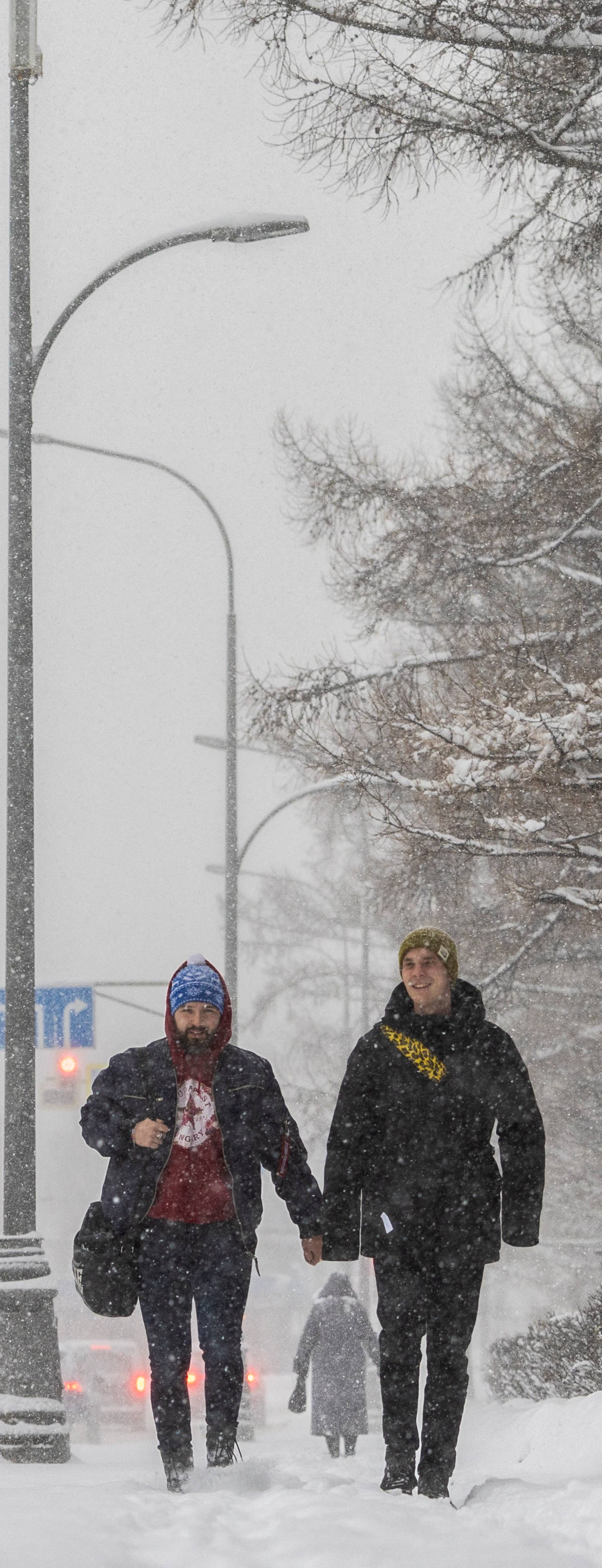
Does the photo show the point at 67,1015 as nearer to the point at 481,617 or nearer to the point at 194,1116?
the point at 481,617

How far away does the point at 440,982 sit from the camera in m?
5.23

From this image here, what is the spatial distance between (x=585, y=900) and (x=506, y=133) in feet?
16.3

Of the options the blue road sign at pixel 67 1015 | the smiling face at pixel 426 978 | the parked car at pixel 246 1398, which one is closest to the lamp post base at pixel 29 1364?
the parked car at pixel 246 1398

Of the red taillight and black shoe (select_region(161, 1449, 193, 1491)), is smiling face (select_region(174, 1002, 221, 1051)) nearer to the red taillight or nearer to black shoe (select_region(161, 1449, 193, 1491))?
black shoe (select_region(161, 1449, 193, 1491))

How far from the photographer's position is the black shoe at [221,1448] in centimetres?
523

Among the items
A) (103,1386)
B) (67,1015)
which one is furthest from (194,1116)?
(103,1386)

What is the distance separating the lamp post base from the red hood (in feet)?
12.2

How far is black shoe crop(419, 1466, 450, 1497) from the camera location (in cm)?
511

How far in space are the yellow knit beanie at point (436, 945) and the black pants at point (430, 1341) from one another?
85 centimetres

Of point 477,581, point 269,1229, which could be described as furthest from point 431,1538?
point 269,1229

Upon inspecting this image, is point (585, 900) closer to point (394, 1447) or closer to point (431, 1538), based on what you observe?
point (394, 1447)

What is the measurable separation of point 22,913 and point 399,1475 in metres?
4.60

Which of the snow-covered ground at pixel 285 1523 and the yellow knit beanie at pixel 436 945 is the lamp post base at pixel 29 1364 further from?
the yellow knit beanie at pixel 436 945

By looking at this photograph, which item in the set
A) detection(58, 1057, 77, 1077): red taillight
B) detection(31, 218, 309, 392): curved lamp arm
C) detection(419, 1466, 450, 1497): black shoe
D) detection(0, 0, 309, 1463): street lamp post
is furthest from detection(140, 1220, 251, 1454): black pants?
detection(58, 1057, 77, 1077): red taillight
